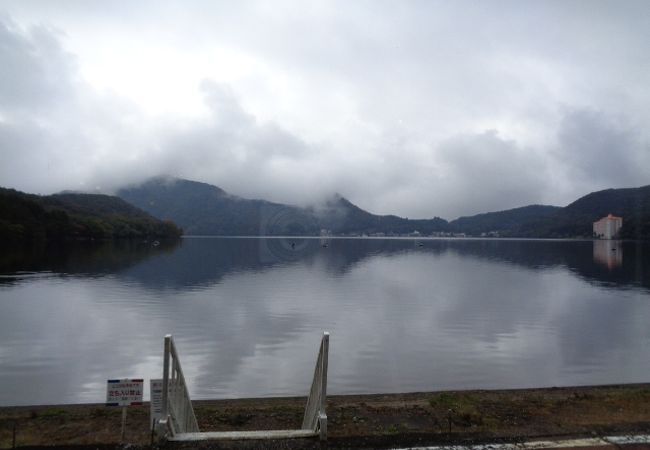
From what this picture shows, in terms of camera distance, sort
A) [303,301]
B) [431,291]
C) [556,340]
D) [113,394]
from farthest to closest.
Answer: [431,291]
[303,301]
[556,340]
[113,394]

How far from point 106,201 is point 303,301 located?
7635 inches

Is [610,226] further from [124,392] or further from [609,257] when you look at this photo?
[124,392]

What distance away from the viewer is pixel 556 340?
1858 cm

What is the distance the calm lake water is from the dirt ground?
8.74 ft

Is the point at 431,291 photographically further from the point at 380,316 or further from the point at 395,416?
the point at 395,416

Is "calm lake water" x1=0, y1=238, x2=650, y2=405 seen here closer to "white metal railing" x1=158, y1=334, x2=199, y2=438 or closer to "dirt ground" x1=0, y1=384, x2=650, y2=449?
"dirt ground" x1=0, y1=384, x2=650, y2=449

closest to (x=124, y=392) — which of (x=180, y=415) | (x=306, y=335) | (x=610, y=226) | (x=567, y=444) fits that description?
(x=180, y=415)

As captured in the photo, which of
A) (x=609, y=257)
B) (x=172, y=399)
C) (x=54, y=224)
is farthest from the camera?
(x=54, y=224)

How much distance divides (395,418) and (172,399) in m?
3.92

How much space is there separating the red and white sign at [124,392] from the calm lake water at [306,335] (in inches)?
233

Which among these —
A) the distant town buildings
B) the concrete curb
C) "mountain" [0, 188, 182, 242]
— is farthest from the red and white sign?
the distant town buildings

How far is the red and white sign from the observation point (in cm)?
619

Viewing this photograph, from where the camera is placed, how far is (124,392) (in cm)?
622

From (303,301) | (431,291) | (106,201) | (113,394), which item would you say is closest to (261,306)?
(303,301)
